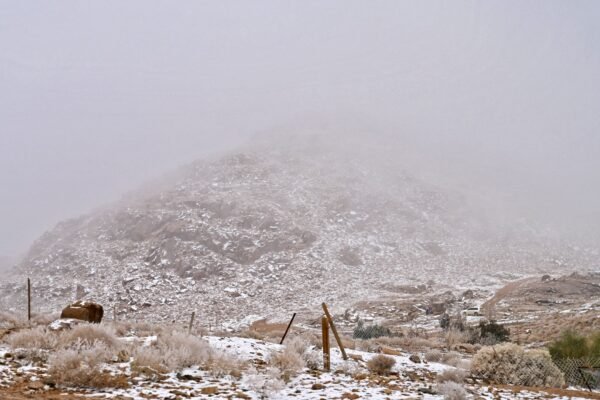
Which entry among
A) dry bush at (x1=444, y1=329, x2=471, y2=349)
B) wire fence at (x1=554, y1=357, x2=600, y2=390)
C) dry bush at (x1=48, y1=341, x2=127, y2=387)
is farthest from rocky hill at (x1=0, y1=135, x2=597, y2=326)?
dry bush at (x1=48, y1=341, x2=127, y2=387)

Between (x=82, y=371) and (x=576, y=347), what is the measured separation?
1386 cm

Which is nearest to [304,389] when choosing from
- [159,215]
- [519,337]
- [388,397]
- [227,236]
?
[388,397]

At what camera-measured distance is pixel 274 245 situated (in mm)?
47219

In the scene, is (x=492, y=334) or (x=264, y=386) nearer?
(x=264, y=386)

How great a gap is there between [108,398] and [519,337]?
1932 cm

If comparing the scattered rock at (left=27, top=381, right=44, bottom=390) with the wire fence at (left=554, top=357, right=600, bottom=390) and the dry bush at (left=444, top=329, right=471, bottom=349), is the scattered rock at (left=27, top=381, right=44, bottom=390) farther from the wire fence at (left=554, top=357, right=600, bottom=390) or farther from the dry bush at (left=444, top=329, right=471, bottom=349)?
the dry bush at (left=444, top=329, right=471, bottom=349)

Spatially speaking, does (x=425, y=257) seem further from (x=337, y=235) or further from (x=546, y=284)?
(x=546, y=284)

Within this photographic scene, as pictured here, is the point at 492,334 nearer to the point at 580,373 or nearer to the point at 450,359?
the point at 450,359

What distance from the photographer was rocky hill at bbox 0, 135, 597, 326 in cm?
3816

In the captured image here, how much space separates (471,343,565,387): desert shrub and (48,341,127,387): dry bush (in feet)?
26.8

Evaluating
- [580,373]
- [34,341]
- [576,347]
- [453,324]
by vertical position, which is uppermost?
[34,341]

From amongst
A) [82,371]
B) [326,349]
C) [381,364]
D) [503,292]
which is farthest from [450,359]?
[503,292]

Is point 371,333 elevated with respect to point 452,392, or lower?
lower

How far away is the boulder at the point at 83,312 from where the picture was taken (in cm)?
1497
